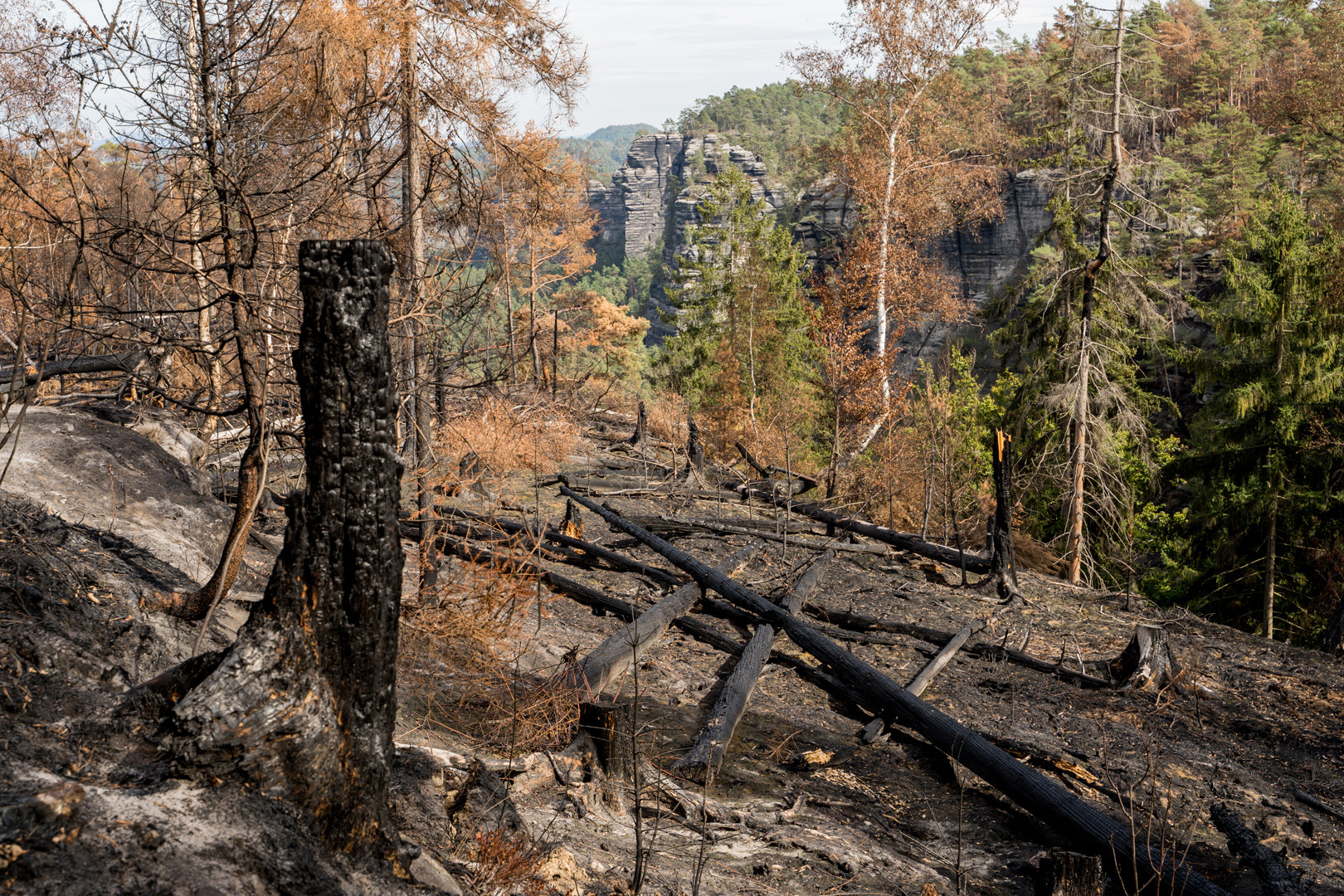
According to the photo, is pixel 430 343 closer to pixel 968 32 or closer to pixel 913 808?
pixel 913 808

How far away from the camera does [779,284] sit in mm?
27719

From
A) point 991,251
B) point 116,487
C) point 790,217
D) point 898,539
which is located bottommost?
point 898,539

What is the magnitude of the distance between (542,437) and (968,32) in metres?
16.5

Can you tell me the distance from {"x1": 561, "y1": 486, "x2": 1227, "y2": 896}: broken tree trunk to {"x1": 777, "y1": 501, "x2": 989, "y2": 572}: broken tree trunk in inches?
176

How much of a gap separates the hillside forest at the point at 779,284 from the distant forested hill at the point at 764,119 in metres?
72.0

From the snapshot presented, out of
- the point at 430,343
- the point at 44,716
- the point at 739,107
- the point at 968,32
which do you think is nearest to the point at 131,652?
the point at 44,716

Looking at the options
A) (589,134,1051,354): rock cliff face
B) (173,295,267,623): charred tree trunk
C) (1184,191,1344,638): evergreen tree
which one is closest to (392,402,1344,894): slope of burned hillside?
(173,295,267,623): charred tree trunk

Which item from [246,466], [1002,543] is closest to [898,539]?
[1002,543]

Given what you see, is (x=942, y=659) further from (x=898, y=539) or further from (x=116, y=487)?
(x=116, y=487)

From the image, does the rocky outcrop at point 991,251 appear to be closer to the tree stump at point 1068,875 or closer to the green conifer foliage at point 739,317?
the green conifer foliage at point 739,317

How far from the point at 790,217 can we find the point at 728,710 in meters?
60.2

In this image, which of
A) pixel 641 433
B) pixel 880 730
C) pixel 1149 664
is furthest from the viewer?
pixel 641 433

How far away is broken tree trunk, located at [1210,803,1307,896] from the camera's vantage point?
14.7 ft

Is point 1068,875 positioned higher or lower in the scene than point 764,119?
lower
